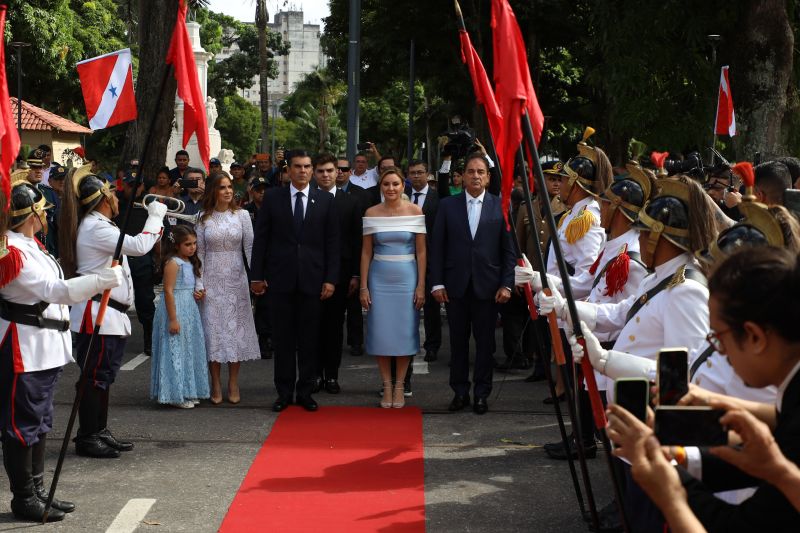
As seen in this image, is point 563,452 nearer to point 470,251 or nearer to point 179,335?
point 470,251

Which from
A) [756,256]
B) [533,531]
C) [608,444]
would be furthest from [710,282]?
[533,531]

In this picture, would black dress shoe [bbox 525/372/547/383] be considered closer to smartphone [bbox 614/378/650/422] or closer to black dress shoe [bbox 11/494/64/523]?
black dress shoe [bbox 11/494/64/523]

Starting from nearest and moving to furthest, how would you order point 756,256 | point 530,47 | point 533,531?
point 756,256 → point 533,531 → point 530,47

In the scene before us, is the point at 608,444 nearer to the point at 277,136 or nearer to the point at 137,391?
the point at 137,391

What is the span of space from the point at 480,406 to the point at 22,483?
3.89 m

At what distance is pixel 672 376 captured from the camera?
263cm

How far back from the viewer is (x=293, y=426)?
8.04 meters

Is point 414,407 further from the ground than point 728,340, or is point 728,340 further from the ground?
point 728,340

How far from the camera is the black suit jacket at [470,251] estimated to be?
8594mm

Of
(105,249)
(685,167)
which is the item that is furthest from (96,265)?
(685,167)

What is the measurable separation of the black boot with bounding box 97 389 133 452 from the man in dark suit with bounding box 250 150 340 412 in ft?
5.28

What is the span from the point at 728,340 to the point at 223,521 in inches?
153

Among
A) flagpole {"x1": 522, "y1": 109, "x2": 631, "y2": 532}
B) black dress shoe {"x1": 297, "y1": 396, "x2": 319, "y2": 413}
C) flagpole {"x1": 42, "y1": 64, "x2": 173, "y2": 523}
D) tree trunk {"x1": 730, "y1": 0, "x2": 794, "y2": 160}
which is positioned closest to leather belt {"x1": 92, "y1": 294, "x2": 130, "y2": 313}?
flagpole {"x1": 42, "y1": 64, "x2": 173, "y2": 523}

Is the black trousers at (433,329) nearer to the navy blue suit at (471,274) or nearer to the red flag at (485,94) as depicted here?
the navy blue suit at (471,274)
